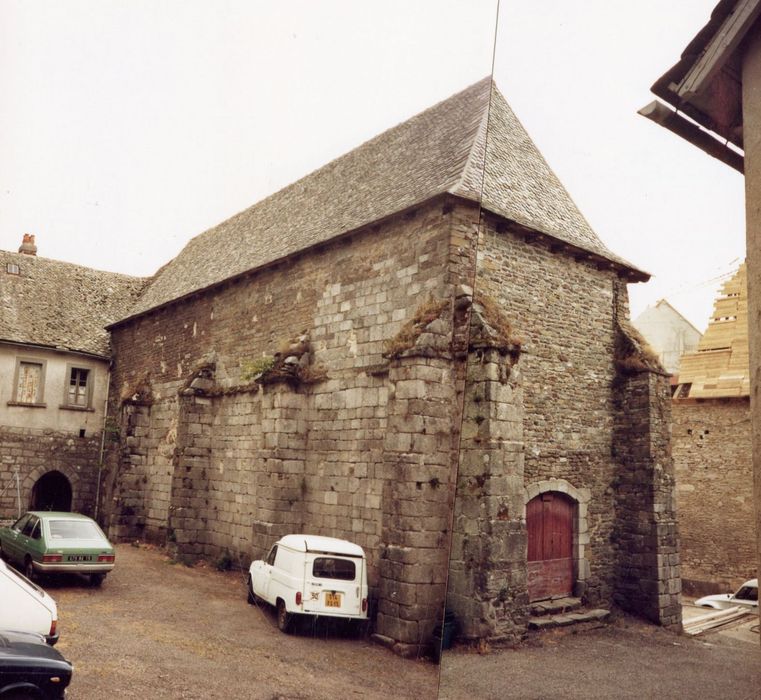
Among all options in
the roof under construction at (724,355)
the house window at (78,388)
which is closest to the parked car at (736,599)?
the roof under construction at (724,355)

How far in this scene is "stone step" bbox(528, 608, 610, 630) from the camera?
9.25 feet

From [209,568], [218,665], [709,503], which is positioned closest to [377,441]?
[209,568]

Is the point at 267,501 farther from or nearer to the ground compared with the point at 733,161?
nearer to the ground

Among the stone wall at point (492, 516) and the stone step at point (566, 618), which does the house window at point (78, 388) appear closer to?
the stone wall at point (492, 516)

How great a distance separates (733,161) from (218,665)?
4609mm

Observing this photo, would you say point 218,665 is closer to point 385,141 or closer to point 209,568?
point 209,568

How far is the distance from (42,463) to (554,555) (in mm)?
10661

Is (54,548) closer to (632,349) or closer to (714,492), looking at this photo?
(632,349)

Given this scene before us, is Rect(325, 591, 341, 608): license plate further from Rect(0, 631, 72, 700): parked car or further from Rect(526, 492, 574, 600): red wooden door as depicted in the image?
Rect(0, 631, 72, 700): parked car

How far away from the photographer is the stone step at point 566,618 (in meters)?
2.82

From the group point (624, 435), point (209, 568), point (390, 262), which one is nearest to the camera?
point (624, 435)

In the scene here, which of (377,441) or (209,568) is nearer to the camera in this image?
(377,441)

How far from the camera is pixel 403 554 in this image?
8469 millimetres

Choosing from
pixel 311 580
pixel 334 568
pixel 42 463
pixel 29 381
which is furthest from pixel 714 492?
pixel 29 381
